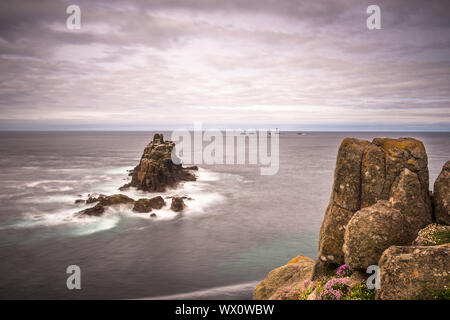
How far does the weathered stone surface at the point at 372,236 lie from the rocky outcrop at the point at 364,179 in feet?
9.06

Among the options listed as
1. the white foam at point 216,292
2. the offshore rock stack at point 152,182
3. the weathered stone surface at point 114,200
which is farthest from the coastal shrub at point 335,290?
the weathered stone surface at point 114,200

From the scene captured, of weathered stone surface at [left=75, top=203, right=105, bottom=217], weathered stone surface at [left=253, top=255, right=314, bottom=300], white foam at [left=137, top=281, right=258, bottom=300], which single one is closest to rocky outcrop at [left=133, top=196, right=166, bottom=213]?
weathered stone surface at [left=75, top=203, right=105, bottom=217]

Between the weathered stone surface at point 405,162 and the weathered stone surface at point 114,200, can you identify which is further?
the weathered stone surface at point 114,200

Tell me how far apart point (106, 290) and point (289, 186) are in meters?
62.8

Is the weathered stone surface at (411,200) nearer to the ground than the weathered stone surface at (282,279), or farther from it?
farther from it

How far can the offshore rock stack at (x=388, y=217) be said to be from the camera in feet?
31.9

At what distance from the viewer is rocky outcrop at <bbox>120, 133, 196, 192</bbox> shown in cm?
6525

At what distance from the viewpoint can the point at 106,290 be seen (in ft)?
99.0

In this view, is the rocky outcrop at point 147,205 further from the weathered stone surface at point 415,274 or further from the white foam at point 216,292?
the weathered stone surface at point 415,274

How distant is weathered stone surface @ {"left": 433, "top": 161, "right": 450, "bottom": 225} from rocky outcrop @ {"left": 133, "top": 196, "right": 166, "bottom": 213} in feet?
148
